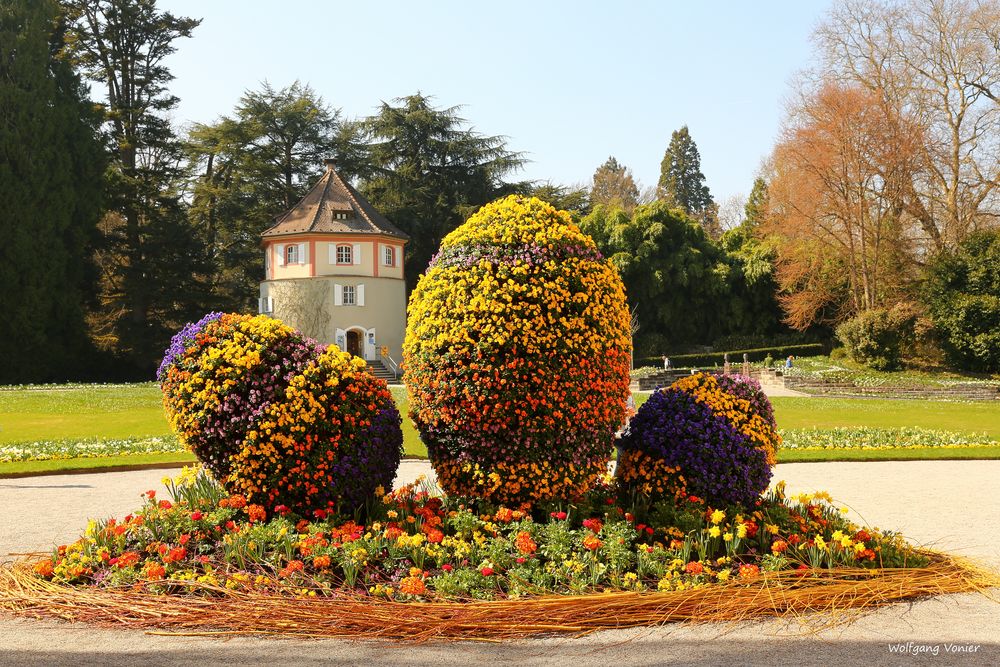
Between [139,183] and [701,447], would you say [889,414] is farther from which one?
[139,183]

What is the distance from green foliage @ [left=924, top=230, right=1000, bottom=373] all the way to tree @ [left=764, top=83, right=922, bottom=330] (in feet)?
9.23

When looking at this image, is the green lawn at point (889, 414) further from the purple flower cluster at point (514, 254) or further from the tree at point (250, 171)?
the tree at point (250, 171)

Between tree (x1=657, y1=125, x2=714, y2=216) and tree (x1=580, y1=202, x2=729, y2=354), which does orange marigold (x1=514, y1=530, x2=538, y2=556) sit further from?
tree (x1=657, y1=125, x2=714, y2=216)

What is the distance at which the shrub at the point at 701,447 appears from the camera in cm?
640

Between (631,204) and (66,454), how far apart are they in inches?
2470

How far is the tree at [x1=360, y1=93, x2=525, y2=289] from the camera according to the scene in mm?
43719

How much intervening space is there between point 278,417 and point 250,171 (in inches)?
1610

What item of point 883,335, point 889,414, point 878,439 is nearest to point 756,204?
point 883,335

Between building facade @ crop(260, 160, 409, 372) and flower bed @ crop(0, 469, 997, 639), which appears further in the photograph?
building facade @ crop(260, 160, 409, 372)

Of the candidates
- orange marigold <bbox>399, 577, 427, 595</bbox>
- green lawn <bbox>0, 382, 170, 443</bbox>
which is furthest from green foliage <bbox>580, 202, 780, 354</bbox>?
orange marigold <bbox>399, 577, 427, 595</bbox>

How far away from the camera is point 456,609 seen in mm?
4859

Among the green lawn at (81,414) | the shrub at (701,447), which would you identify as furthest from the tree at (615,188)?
the shrub at (701,447)

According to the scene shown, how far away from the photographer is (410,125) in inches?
1752

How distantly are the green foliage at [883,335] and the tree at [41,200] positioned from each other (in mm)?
34381
